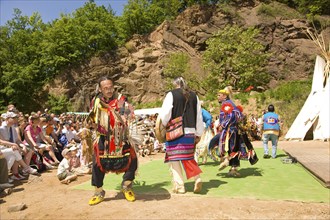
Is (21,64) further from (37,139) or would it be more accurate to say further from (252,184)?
(252,184)

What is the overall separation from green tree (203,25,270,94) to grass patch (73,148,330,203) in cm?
2232

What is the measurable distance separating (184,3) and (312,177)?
41641 mm

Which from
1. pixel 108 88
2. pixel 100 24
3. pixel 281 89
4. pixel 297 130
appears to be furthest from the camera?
pixel 100 24

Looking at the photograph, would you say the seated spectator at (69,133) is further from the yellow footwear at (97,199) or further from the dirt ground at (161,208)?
the yellow footwear at (97,199)

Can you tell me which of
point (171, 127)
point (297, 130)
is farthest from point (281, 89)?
point (171, 127)

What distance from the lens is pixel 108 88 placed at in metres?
4.95

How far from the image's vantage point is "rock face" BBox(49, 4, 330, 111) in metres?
34.8

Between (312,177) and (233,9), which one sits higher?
(233,9)

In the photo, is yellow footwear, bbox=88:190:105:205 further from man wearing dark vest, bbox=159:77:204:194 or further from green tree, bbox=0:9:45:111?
green tree, bbox=0:9:45:111

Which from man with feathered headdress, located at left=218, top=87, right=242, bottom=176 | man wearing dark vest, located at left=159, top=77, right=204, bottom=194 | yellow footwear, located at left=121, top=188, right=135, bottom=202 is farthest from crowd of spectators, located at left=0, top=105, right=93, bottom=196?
man with feathered headdress, located at left=218, top=87, right=242, bottom=176

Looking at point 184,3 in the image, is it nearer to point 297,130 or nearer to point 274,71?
point 274,71

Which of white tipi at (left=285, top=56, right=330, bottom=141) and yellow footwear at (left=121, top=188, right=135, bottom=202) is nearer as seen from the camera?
yellow footwear at (left=121, top=188, right=135, bottom=202)

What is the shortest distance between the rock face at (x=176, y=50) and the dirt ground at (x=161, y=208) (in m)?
30.0

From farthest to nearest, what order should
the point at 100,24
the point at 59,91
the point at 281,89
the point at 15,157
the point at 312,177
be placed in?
1. the point at 100,24
2. the point at 59,91
3. the point at 281,89
4. the point at 15,157
5. the point at 312,177
